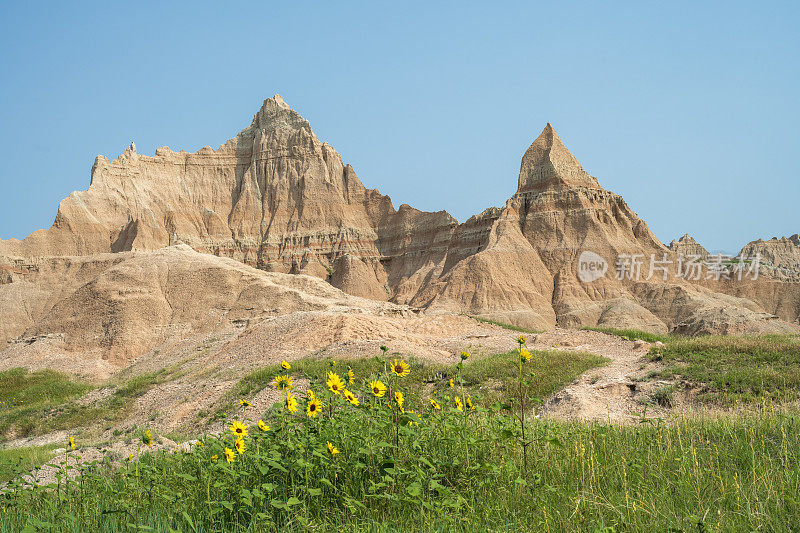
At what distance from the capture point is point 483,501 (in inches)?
186

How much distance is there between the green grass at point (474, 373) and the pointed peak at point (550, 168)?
53.1 metres

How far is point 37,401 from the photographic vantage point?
22.8 meters

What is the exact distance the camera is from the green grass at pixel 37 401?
Answer: 18.8 metres

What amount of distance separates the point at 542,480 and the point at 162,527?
11.2ft

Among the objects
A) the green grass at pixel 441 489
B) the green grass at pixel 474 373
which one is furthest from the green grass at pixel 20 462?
the green grass at pixel 441 489

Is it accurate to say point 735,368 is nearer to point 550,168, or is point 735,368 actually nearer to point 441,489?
point 441,489

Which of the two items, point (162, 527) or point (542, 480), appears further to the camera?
point (542, 480)

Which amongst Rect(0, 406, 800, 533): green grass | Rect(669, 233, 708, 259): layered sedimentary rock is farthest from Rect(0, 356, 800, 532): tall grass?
Rect(669, 233, 708, 259): layered sedimentary rock

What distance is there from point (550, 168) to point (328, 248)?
3235 centimetres

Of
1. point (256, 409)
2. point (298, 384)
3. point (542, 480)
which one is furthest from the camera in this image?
point (298, 384)

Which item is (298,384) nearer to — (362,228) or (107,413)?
(107,413)

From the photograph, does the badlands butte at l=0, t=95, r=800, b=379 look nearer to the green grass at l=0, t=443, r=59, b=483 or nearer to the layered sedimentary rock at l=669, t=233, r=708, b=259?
the layered sedimentary rock at l=669, t=233, r=708, b=259

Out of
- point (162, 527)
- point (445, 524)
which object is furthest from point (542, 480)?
point (162, 527)

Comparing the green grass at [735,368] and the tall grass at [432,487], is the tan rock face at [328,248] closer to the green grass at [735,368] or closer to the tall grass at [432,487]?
the green grass at [735,368]
